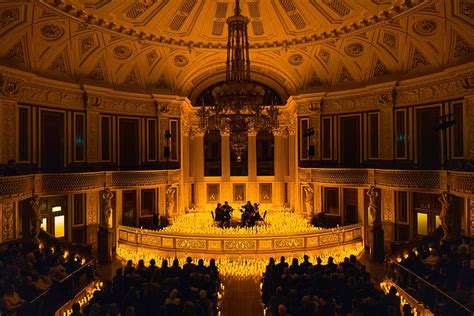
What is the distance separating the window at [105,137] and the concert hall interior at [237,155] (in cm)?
8

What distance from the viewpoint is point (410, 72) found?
18.8 metres

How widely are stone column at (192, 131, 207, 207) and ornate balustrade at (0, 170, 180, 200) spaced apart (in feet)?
9.77

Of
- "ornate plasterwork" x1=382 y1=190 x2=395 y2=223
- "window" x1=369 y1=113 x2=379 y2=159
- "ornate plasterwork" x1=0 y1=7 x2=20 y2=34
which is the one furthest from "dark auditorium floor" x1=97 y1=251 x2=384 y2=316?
"ornate plasterwork" x1=0 y1=7 x2=20 y2=34

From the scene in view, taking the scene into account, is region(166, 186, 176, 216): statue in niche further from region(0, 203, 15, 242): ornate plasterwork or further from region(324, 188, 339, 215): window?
region(324, 188, 339, 215): window

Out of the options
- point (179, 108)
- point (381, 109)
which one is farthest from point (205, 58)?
point (381, 109)

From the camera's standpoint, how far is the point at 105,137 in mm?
20938

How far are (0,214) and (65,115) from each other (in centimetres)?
604

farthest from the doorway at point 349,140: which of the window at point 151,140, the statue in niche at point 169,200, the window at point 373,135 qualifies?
the window at point 151,140

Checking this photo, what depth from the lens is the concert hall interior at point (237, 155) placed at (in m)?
10.7

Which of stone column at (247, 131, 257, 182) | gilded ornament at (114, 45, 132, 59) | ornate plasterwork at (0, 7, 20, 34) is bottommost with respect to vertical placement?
stone column at (247, 131, 257, 182)

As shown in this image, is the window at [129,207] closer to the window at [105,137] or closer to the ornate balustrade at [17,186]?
the window at [105,137]

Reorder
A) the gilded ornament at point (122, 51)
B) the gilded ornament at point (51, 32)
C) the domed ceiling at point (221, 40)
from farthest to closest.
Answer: the gilded ornament at point (122, 51)
the gilded ornament at point (51, 32)
the domed ceiling at point (221, 40)

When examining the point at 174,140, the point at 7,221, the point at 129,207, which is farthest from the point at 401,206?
the point at 7,221

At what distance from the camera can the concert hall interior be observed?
10727mm
